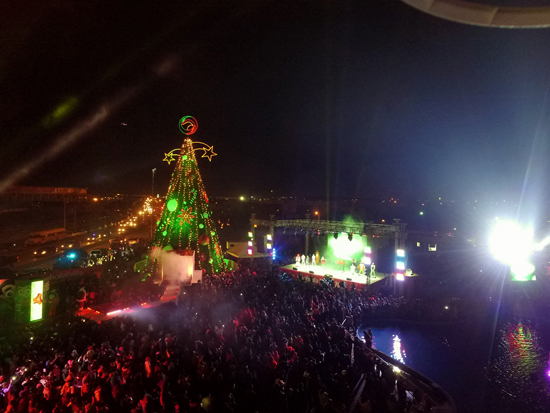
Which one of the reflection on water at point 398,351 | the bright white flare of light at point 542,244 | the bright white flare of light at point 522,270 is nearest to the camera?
the reflection on water at point 398,351

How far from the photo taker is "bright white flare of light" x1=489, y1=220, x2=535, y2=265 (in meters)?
17.7

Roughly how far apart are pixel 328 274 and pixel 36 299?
42.7ft

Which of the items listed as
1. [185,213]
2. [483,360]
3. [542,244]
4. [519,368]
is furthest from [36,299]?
[542,244]

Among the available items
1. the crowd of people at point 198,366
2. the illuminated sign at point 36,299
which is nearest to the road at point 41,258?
the illuminated sign at point 36,299

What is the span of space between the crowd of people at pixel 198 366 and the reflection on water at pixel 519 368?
280 cm

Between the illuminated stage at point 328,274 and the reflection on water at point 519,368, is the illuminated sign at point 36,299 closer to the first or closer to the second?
the illuminated stage at point 328,274

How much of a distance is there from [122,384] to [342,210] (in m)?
37.1

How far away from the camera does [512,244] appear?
18.7 meters

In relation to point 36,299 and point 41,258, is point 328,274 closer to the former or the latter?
point 36,299

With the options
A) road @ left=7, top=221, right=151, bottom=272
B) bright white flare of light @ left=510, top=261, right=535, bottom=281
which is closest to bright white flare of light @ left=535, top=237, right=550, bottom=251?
bright white flare of light @ left=510, top=261, right=535, bottom=281

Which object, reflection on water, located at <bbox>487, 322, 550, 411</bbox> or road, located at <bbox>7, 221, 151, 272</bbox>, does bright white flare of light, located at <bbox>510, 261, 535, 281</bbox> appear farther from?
road, located at <bbox>7, 221, 151, 272</bbox>

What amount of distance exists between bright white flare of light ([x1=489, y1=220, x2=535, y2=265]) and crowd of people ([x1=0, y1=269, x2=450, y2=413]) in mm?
13779

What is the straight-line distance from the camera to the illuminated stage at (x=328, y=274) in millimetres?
16750

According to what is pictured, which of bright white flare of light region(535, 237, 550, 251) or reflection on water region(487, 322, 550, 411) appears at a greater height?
bright white flare of light region(535, 237, 550, 251)
